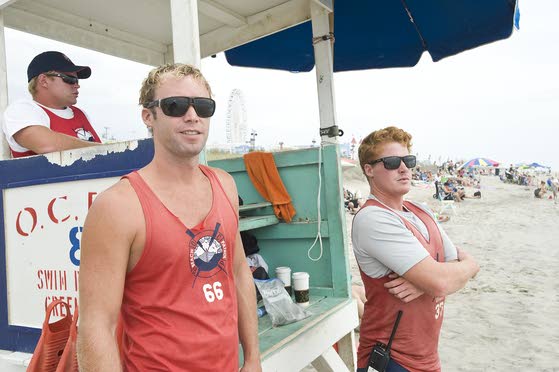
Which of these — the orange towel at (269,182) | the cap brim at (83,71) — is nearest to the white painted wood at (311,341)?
the orange towel at (269,182)

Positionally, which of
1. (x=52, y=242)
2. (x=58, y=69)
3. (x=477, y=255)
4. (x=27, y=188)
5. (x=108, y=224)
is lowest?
(x=477, y=255)

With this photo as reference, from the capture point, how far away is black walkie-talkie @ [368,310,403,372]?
204cm

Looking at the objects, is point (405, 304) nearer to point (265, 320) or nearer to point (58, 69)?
point (265, 320)

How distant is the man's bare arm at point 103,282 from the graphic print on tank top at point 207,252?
0.23 meters

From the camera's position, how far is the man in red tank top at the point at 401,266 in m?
2.02

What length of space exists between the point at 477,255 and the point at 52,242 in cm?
1154

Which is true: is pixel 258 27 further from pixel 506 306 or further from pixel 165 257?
pixel 506 306

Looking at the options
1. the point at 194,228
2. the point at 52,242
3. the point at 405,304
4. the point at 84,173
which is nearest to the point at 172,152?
the point at 194,228

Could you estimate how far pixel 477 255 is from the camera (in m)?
11.3

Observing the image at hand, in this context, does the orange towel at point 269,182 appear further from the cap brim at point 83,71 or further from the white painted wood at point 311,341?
the cap brim at point 83,71

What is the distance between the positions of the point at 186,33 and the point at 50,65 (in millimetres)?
1169

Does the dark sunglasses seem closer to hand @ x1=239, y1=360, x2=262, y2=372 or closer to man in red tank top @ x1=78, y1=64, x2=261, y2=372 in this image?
man in red tank top @ x1=78, y1=64, x2=261, y2=372

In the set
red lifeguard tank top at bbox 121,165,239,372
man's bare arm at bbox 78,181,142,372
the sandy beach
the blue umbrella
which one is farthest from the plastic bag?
the sandy beach

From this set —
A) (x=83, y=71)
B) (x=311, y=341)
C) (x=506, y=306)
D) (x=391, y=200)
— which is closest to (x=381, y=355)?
(x=311, y=341)
